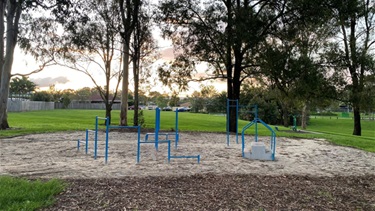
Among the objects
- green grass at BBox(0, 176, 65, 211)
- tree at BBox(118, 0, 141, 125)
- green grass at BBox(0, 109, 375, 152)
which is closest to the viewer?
green grass at BBox(0, 176, 65, 211)

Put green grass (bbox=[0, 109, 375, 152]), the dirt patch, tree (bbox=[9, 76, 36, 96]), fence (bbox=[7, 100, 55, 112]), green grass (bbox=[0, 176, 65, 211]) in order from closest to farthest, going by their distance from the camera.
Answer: green grass (bbox=[0, 176, 65, 211])
the dirt patch
green grass (bbox=[0, 109, 375, 152])
fence (bbox=[7, 100, 55, 112])
tree (bbox=[9, 76, 36, 96])

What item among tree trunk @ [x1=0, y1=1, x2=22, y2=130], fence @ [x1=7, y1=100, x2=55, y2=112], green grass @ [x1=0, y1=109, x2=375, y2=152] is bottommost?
green grass @ [x1=0, y1=109, x2=375, y2=152]

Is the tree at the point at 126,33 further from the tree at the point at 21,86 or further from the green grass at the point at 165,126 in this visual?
the tree at the point at 21,86

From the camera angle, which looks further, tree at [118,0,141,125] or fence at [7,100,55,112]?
fence at [7,100,55,112]

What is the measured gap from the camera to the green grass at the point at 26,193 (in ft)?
12.6

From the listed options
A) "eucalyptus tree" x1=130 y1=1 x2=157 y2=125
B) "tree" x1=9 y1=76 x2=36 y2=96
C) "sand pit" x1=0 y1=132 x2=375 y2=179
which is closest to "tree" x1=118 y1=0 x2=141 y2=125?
"eucalyptus tree" x1=130 y1=1 x2=157 y2=125

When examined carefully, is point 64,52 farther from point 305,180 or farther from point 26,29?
point 305,180

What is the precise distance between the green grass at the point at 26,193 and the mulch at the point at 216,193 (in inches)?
6.4

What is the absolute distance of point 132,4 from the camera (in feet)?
55.9

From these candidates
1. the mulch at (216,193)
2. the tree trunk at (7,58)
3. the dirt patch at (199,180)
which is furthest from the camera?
the tree trunk at (7,58)

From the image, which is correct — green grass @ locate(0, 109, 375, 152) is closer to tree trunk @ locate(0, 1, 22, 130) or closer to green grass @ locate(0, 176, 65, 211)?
tree trunk @ locate(0, 1, 22, 130)

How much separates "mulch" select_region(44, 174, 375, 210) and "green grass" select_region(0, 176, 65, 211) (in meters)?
0.16

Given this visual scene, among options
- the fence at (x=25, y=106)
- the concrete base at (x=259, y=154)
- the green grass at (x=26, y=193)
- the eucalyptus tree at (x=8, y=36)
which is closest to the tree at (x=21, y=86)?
the fence at (x=25, y=106)

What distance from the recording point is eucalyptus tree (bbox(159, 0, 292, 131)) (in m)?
13.8
